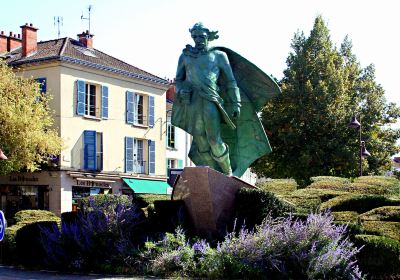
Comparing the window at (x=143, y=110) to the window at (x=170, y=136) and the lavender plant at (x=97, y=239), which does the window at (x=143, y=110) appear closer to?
the window at (x=170, y=136)

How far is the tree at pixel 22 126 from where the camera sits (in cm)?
3022

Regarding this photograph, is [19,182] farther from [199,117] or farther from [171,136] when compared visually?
[199,117]

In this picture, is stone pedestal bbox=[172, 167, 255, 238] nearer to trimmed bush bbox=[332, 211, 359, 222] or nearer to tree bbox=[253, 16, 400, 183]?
trimmed bush bbox=[332, 211, 359, 222]

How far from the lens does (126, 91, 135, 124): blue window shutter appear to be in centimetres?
4166

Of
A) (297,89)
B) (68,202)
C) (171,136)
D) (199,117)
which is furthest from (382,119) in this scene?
(199,117)

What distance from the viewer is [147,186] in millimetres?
41562

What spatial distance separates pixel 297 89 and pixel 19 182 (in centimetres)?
1607

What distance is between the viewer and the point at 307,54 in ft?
124

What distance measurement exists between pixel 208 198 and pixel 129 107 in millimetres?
29535

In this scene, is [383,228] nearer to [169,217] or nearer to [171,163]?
[169,217]

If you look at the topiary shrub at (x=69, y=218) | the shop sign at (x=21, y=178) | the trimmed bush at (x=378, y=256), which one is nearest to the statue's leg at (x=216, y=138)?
the topiary shrub at (x=69, y=218)

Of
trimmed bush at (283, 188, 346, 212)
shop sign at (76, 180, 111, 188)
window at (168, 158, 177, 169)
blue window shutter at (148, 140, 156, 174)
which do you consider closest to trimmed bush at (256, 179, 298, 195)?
trimmed bush at (283, 188, 346, 212)

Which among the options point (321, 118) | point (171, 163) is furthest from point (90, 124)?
point (321, 118)

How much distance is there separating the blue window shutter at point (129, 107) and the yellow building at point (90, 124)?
0.20 ft
